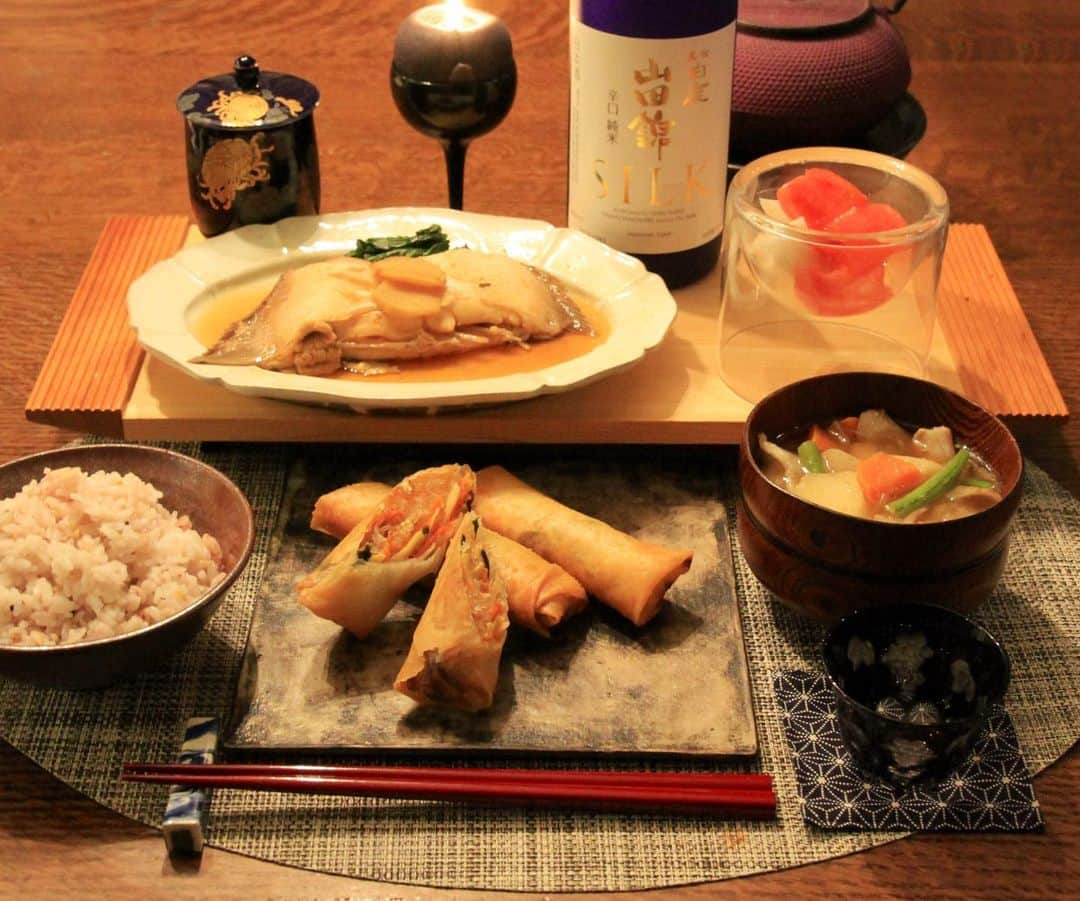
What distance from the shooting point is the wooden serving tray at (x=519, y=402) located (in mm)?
1387

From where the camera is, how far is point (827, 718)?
1.11 metres

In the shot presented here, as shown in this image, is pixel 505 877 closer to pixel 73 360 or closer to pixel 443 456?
pixel 443 456

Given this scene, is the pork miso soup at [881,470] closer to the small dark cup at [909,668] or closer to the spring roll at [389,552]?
the small dark cup at [909,668]

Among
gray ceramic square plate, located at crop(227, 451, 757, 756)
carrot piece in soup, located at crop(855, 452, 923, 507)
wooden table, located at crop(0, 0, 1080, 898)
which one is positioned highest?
carrot piece in soup, located at crop(855, 452, 923, 507)

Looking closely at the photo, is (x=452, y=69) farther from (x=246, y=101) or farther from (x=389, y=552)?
(x=389, y=552)

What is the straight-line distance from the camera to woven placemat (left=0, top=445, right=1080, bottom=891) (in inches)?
39.2

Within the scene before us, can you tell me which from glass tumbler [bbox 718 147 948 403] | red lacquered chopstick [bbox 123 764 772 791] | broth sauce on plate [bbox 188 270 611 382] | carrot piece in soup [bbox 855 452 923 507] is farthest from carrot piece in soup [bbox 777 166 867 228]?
red lacquered chopstick [bbox 123 764 772 791]

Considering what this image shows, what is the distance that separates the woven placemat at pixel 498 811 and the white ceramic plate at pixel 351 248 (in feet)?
0.72

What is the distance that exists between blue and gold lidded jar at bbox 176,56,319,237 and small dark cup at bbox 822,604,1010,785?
36.0 inches

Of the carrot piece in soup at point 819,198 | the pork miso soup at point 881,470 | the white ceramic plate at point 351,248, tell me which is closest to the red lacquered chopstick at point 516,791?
the pork miso soup at point 881,470

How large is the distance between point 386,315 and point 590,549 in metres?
0.37

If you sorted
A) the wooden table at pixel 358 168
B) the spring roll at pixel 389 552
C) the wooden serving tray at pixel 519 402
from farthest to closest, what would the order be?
the wooden serving tray at pixel 519 402
the spring roll at pixel 389 552
the wooden table at pixel 358 168

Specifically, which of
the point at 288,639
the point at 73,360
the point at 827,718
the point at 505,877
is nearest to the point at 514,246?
the point at 73,360

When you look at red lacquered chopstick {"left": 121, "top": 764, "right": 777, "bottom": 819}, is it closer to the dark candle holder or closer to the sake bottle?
the sake bottle
